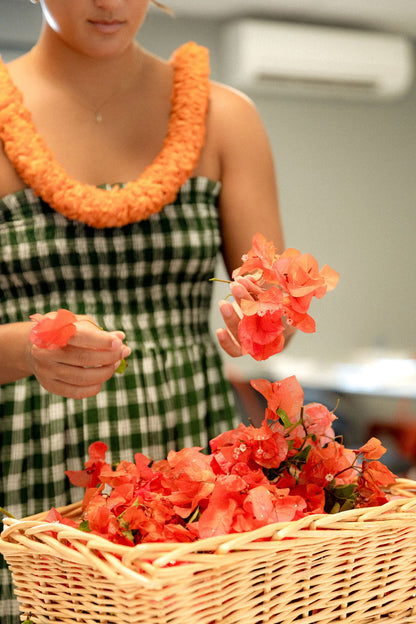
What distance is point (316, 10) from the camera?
14.8 feet

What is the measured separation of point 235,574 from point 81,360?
260 millimetres

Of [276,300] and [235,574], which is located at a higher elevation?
[276,300]

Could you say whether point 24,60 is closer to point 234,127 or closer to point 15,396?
point 234,127

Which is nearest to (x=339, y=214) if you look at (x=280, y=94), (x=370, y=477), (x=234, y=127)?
(x=280, y=94)

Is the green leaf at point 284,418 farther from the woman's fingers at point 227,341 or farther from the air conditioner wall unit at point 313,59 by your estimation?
the air conditioner wall unit at point 313,59

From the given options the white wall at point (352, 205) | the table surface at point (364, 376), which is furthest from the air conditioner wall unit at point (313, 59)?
the table surface at point (364, 376)

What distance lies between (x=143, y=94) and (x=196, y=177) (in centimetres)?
15

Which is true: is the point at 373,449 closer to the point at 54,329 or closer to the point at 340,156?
the point at 54,329

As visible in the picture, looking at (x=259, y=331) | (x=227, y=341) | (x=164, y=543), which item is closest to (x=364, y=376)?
(x=227, y=341)

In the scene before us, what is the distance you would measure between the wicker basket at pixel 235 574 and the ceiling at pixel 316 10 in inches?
164

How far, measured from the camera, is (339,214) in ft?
17.1

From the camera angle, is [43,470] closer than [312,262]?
No

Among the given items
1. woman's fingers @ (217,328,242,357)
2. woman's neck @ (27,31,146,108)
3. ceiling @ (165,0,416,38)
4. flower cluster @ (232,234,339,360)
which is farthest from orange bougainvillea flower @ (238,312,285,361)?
ceiling @ (165,0,416,38)

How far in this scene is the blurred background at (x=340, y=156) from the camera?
163 inches
